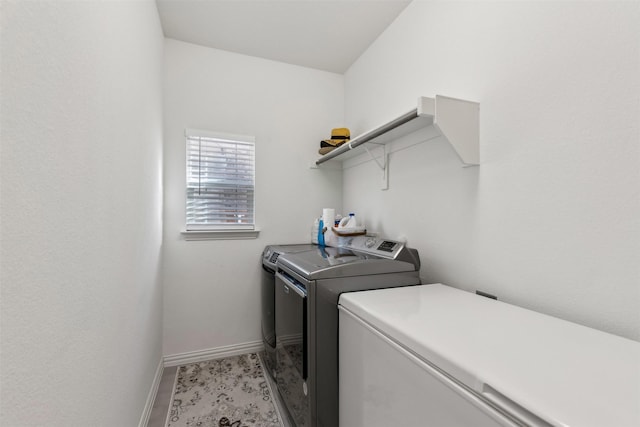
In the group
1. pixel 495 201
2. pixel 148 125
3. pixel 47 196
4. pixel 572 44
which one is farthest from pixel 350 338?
pixel 148 125

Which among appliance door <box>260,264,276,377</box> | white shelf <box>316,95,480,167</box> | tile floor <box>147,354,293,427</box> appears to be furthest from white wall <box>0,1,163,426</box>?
white shelf <box>316,95,480,167</box>

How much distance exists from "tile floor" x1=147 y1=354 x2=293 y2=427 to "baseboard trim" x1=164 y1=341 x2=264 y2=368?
0.21 feet

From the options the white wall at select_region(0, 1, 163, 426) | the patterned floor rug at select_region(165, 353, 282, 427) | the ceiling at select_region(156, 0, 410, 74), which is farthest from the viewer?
the ceiling at select_region(156, 0, 410, 74)

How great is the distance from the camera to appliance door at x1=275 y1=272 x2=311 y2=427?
57.9 inches

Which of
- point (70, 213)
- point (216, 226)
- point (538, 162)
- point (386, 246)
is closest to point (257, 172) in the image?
point (216, 226)

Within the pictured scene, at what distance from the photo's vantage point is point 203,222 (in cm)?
250

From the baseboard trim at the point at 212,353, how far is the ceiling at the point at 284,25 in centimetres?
263

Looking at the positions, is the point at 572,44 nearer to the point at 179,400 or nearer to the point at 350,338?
the point at 350,338

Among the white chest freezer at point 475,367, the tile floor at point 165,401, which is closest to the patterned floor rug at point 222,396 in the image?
the tile floor at point 165,401

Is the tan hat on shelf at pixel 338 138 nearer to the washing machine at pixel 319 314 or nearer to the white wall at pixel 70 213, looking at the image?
the washing machine at pixel 319 314

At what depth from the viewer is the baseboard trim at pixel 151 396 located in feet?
5.44

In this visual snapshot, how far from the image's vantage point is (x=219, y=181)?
255 centimetres

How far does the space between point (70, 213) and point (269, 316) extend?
173 cm

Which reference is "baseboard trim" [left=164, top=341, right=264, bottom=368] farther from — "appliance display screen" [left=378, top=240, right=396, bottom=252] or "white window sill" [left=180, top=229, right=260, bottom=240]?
"appliance display screen" [left=378, top=240, right=396, bottom=252]
